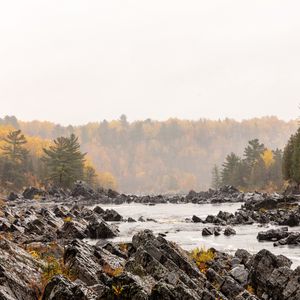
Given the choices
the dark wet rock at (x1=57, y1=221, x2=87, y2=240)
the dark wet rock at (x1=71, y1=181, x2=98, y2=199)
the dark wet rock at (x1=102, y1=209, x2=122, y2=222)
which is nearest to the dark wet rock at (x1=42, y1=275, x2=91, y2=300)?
the dark wet rock at (x1=57, y1=221, x2=87, y2=240)

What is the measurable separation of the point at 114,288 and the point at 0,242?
5.66m

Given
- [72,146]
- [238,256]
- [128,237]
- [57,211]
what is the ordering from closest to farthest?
1. [238,256]
2. [128,237]
3. [57,211]
4. [72,146]

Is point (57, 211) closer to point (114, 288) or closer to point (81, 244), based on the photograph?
point (81, 244)

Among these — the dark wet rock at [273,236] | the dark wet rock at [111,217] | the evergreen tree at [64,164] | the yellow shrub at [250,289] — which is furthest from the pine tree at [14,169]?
the yellow shrub at [250,289]

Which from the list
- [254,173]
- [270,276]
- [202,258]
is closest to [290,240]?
[202,258]

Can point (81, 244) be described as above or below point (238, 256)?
above

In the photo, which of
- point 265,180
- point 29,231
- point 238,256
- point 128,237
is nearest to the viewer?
point 238,256

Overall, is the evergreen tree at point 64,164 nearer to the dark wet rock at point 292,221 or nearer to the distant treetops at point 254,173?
the distant treetops at point 254,173

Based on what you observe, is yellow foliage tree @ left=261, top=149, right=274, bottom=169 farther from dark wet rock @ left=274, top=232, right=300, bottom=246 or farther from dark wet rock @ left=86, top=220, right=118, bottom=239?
dark wet rock @ left=274, top=232, right=300, bottom=246

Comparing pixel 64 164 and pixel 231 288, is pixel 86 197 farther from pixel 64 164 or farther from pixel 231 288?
pixel 231 288

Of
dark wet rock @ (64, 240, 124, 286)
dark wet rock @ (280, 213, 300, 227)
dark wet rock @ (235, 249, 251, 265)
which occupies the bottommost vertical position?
dark wet rock @ (280, 213, 300, 227)

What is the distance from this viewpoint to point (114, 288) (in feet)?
45.1

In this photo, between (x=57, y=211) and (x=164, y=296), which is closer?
(x=164, y=296)

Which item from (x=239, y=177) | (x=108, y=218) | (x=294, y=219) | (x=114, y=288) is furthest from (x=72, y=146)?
(x=114, y=288)
